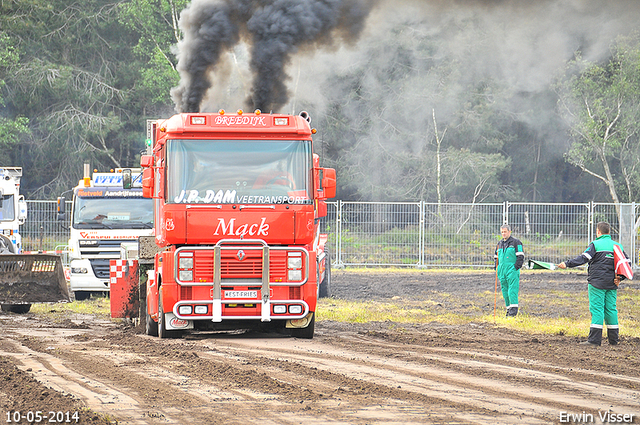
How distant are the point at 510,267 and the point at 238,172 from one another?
637 centimetres

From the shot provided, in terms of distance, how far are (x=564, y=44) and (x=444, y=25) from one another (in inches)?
243

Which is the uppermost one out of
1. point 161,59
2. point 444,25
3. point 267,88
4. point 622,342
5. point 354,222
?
point 444,25

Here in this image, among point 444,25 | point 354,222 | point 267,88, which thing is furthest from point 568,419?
point 444,25

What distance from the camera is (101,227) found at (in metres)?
18.1

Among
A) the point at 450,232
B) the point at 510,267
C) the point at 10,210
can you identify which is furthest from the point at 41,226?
the point at 510,267

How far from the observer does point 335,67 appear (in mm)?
38531

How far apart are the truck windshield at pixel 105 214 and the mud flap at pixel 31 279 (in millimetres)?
3213

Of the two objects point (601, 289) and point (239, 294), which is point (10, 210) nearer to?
point (239, 294)

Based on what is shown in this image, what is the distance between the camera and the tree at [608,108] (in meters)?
40.2

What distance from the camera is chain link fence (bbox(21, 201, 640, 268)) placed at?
29219mm

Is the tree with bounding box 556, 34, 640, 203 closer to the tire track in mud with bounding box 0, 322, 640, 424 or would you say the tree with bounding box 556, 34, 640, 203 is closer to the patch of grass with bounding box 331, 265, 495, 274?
the patch of grass with bounding box 331, 265, 495, 274

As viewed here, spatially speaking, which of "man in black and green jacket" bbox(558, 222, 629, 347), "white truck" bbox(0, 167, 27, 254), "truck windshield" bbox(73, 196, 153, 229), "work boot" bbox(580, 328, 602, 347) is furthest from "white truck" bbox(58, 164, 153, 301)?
"work boot" bbox(580, 328, 602, 347)

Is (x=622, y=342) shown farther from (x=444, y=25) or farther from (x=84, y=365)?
(x=444, y=25)

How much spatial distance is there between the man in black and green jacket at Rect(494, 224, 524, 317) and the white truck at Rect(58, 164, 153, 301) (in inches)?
315
